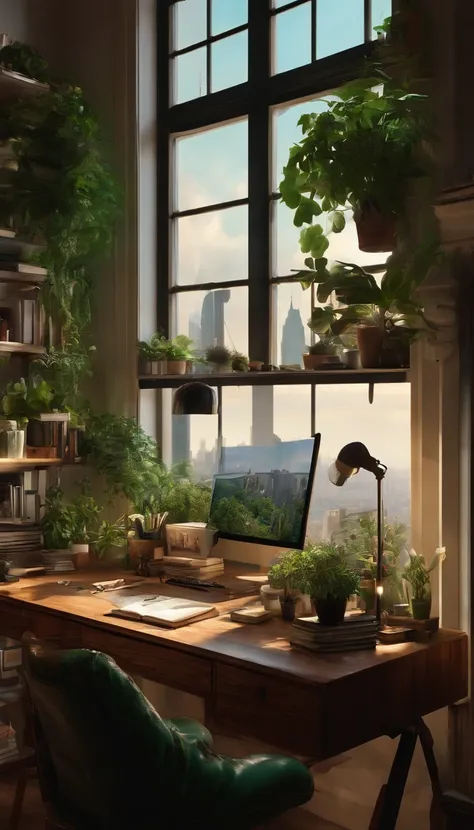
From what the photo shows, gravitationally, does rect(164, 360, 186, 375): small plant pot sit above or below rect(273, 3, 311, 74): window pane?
below

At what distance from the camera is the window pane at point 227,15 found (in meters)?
3.99

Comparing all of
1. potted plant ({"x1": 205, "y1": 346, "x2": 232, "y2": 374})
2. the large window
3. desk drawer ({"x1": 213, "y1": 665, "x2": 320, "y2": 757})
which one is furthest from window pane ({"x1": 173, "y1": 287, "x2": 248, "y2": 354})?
desk drawer ({"x1": 213, "y1": 665, "x2": 320, "y2": 757})

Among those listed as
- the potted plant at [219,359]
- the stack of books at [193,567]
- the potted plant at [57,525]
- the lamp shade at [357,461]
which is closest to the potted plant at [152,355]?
the potted plant at [219,359]

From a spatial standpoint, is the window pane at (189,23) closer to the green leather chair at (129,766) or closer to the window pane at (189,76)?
the window pane at (189,76)

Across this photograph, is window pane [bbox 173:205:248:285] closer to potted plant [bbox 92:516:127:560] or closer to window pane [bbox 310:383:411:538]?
window pane [bbox 310:383:411:538]

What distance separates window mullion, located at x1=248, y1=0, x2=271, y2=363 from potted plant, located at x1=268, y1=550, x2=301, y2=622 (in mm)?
1154

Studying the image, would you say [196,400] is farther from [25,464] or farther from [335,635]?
[335,635]

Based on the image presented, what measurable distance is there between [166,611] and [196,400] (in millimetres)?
899

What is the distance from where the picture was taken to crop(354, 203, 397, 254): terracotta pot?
3.05 metres

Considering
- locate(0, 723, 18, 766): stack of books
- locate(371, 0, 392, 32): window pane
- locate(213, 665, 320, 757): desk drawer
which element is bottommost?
locate(0, 723, 18, 766): stack of books

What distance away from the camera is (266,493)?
11.2 feet

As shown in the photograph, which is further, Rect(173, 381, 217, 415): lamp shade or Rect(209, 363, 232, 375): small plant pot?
Rect(209, 363, 232, 375): small plant pot

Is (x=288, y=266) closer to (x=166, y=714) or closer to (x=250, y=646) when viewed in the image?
(x=250, y=646)

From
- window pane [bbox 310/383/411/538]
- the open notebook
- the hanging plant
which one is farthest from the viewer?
the hanging plant
